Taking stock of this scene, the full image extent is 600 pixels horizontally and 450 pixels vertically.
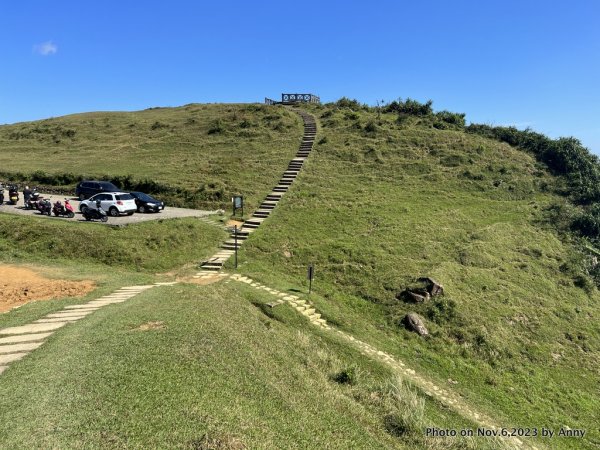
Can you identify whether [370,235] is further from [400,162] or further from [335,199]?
[400,162]

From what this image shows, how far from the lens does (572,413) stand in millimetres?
12391

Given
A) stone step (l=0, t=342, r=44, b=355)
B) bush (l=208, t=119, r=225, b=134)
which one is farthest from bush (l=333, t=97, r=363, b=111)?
stone step (l=0, t=342, r=44, b=355)

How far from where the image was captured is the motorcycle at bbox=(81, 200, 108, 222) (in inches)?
928

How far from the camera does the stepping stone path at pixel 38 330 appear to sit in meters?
8.40

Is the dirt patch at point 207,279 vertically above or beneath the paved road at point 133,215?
beneath

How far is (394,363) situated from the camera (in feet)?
42.9

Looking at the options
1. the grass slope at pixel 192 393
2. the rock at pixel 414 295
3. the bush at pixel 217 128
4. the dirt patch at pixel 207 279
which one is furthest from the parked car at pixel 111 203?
the bush at pixel 217 128

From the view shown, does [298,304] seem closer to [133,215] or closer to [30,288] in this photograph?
[30,288]

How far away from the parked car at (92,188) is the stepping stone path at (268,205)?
12789 millimetres

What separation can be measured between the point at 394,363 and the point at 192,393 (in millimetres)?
8588

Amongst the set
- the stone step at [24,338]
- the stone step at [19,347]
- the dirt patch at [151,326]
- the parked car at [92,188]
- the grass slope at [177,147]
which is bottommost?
the stone step at [24,338]

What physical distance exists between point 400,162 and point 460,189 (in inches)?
276

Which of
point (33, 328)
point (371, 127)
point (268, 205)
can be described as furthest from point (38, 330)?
point (371, 127)

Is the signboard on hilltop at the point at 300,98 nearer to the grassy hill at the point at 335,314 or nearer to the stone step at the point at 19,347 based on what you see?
the grassy hill at the point at 335,314
